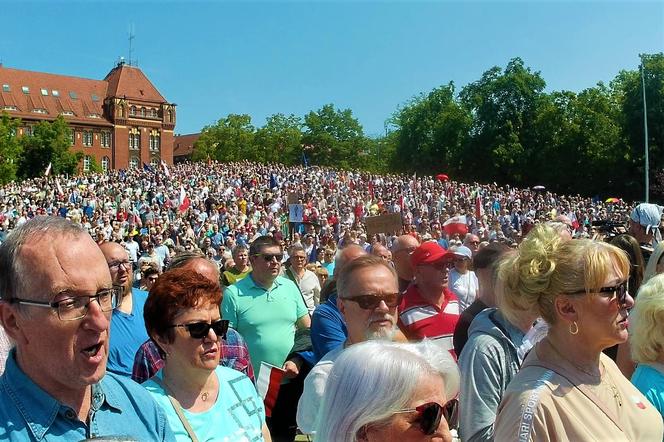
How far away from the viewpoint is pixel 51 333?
6.20ft

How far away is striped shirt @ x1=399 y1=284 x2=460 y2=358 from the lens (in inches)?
175

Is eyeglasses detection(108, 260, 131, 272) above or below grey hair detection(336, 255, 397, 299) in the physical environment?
below

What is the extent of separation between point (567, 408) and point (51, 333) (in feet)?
5.54

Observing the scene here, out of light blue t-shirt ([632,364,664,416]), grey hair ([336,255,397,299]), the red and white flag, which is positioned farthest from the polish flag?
light blue t-shirt ([632,364,664,416])

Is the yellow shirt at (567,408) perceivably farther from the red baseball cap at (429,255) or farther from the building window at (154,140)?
the building window at (154,140)

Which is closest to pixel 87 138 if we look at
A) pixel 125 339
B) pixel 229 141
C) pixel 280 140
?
pixel 229 141

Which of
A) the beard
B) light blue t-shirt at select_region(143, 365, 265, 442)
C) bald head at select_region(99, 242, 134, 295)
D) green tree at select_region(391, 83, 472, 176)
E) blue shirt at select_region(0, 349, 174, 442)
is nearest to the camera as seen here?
blue shirt at select_region(0, 349, 174, 442)

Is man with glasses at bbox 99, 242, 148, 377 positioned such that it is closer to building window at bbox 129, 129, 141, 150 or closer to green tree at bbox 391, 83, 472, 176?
green tree at bbox 391, 83, 472, 176

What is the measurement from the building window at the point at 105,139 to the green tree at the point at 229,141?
41.8ft

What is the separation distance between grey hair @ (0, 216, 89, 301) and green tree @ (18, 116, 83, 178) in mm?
76259

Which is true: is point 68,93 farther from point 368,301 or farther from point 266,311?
point 368,301

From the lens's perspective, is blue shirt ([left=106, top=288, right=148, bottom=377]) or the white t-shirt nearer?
blue shirt ([left=106, top=288, right=148, bottom=377])

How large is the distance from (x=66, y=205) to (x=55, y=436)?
97.4 ft

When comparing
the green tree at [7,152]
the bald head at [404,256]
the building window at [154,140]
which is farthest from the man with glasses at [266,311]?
the building window at [154,140]
